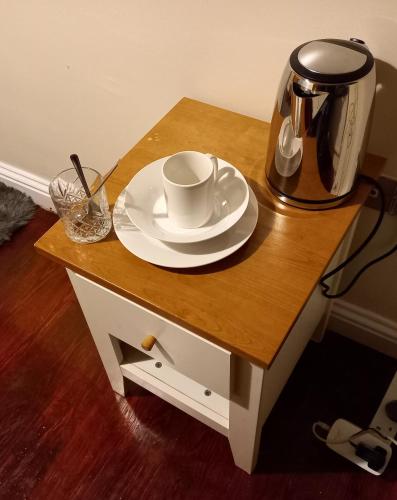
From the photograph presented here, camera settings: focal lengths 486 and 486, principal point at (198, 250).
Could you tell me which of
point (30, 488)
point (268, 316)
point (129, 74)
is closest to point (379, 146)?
point (268, 316)

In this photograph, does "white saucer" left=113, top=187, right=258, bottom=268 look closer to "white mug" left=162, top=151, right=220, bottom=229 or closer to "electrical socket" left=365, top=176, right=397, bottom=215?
"white mug" left=162, top=151, right=220, bottom=229

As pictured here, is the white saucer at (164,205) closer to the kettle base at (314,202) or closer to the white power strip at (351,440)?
the kettle base at (314,202)

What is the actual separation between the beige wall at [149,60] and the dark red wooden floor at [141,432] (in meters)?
0.25

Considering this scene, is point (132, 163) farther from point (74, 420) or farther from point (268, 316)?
point (74, 420)

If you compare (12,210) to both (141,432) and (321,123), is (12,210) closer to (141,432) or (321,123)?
(141,432)

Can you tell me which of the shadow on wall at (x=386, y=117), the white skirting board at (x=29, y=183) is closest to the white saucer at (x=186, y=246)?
the shadow on wall at (x=386, y=117)

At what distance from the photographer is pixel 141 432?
1.19 meters

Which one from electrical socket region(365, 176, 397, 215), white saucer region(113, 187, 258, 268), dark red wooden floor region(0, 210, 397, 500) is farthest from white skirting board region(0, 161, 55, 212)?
electrical socket region(365, 176, 397, 215)

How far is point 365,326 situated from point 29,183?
1167mm

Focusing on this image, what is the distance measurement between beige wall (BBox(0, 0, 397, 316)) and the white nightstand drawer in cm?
48

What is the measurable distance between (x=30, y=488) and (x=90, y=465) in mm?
141

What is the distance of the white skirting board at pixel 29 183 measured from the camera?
1633 millimetres

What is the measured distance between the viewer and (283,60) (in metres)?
0.87

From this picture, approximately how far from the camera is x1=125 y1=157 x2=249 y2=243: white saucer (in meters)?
0.75
